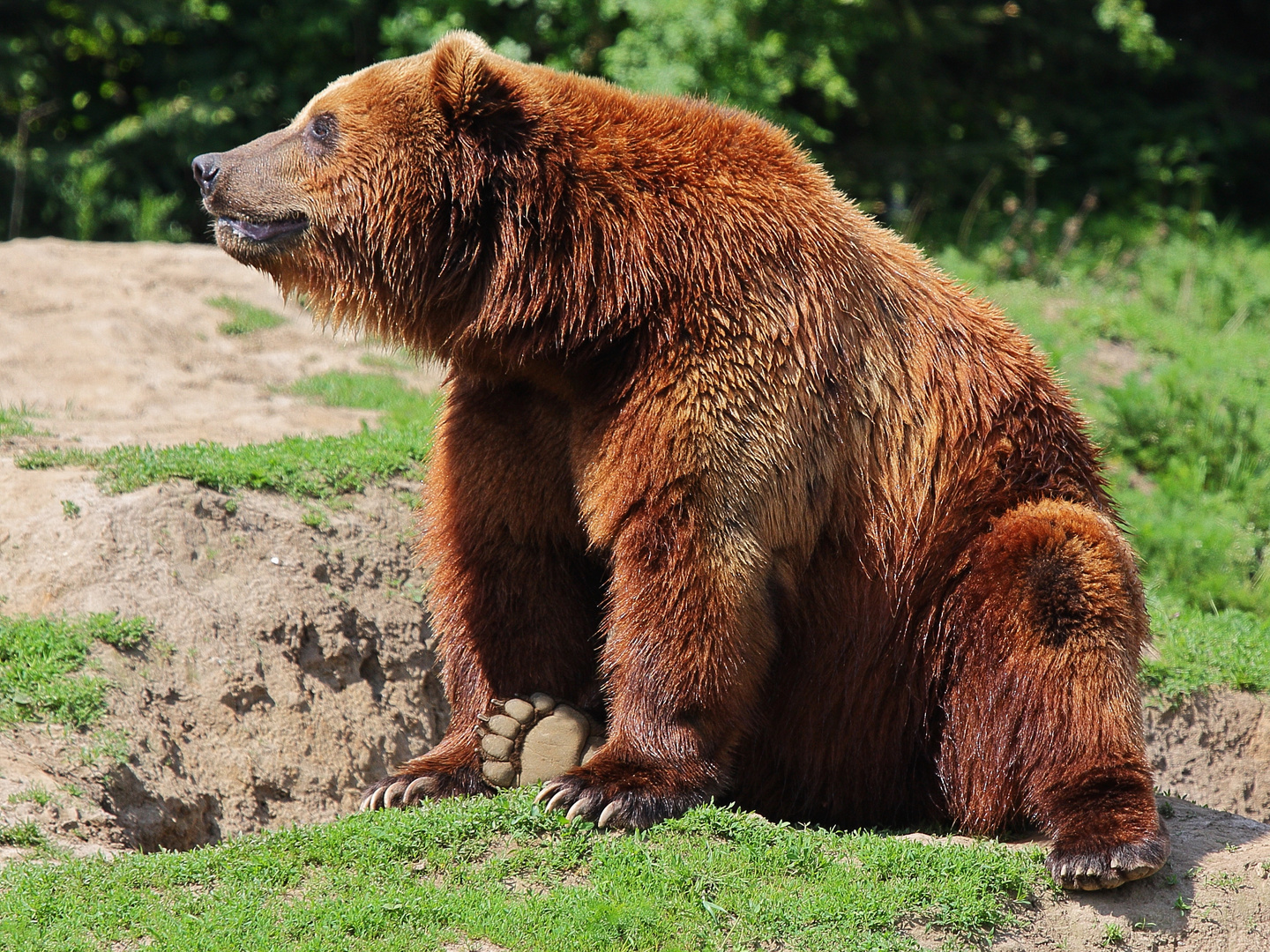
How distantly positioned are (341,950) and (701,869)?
3.14ft

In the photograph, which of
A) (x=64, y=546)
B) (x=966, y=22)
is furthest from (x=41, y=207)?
(x=966, y=22)

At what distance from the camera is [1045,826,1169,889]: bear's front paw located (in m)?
3.48

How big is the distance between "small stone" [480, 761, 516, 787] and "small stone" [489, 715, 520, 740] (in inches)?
3.4

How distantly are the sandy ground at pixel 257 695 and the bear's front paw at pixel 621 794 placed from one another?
2.42 ft

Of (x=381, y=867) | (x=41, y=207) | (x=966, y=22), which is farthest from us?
(x=966, y=22)

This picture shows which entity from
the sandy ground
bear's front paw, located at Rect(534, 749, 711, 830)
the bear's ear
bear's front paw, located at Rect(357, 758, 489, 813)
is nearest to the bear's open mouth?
the bear's ear

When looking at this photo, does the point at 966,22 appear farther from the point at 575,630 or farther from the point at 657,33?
the point at 575,630

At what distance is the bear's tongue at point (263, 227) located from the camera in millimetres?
3846

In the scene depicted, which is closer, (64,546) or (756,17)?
(64,546)

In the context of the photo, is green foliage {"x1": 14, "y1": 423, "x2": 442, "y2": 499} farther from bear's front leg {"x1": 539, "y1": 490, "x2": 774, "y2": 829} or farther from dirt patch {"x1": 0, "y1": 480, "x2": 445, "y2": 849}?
bear's front leg {"x1": 539, "y1": 490, "x2": 774, "y2": 829}

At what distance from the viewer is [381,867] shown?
11.3ft

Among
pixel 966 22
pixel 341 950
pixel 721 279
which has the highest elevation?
pixel 966 22

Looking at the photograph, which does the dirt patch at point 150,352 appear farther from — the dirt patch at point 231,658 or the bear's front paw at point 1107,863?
the bear's front paw at point 1107,863

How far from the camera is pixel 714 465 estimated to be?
3623 mm
